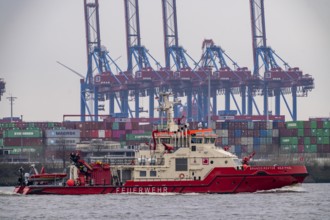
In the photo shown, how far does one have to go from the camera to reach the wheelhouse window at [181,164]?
254 ft

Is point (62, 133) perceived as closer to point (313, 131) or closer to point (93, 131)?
point (93, 131)

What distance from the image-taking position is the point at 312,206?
231ft

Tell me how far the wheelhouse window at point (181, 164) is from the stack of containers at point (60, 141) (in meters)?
51.0

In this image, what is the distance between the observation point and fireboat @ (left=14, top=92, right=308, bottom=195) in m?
77.2

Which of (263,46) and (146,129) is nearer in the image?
(146,129)

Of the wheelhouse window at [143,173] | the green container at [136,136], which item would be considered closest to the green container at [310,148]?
the green container at [136,136]

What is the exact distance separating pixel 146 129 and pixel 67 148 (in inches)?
778

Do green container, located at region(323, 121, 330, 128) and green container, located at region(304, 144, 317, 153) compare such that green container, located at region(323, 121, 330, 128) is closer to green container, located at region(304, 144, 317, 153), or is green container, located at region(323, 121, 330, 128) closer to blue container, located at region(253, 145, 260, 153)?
green container, located at region(304, 144, 317, 153)

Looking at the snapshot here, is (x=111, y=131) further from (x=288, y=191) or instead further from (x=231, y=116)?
(x=288, y=191)

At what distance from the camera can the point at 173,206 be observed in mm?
69562

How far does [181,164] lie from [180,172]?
0.51 m

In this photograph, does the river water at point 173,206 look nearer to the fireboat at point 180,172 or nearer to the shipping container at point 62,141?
the fireboat at point 180,172

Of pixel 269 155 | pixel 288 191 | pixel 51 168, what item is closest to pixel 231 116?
pixel 269 155

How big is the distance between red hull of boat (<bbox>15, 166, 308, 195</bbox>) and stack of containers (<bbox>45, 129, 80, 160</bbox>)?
4935 cm
